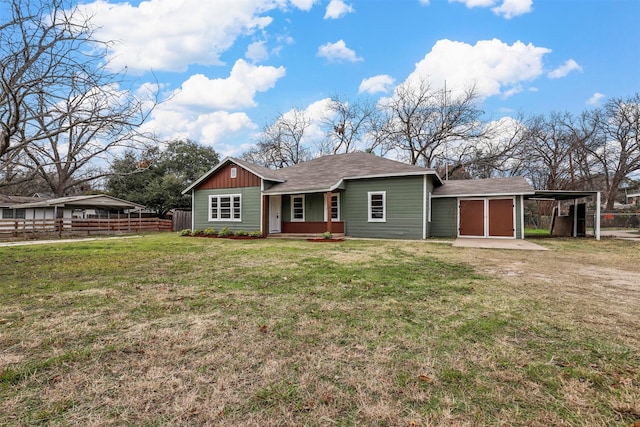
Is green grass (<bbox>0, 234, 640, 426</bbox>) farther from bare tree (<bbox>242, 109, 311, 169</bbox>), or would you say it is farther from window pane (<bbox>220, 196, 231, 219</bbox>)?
bare tree (<bbox>242, 109, 311, 169</bbox>)

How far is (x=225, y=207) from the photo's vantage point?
1717 centimetres

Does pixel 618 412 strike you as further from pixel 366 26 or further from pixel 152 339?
pixel 366 26

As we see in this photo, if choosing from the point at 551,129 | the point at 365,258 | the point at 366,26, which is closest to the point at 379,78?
the point at 366,26

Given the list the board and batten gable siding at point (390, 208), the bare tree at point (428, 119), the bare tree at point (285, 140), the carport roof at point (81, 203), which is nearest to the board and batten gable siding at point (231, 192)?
the board and batten gable siding at point (390, 208)

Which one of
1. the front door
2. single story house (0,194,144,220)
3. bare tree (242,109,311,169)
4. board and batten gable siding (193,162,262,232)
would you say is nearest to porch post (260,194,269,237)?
board and batten gable siding (193,162,262,232)

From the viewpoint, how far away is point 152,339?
9.57 ft

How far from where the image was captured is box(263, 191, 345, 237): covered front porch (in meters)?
15.7

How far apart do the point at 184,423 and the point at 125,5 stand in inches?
266

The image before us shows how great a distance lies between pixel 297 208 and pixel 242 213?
2.92 metres

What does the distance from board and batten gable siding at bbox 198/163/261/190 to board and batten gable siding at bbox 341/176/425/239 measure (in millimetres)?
4903

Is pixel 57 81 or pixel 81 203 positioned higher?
pixel 57 81

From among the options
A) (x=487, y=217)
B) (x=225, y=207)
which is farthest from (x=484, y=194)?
(x=225, y=207)

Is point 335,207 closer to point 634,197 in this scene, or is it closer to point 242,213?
point 242,213

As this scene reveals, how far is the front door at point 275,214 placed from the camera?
54.5 ft
